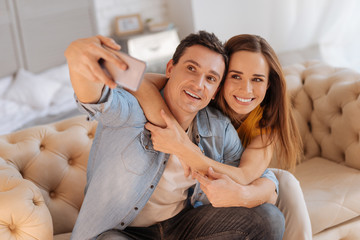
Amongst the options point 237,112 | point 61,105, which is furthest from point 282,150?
point 61,105

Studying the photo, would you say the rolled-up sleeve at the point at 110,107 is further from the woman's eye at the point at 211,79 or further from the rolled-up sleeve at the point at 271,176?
the rolled-up sleeve at the point at 271,176

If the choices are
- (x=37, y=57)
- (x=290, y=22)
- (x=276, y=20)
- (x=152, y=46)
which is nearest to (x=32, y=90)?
(x=37, y=57)

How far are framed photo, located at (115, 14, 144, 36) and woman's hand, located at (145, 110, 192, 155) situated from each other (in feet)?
10.2

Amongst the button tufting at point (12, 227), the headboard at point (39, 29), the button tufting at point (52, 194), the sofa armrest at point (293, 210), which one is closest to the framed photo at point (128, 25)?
the headboard at point (39, 29)

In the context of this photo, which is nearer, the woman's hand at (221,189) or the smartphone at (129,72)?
the smartphone at (129,72)

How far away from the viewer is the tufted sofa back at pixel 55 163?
69.0 inches

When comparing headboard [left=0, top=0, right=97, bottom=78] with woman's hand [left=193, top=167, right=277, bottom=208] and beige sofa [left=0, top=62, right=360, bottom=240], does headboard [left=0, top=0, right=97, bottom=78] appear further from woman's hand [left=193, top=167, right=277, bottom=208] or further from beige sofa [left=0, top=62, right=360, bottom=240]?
woman's hand [left=193, top=167, right=277, bottom=208]

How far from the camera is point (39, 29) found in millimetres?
3883

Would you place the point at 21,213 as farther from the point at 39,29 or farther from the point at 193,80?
the point at 39,29

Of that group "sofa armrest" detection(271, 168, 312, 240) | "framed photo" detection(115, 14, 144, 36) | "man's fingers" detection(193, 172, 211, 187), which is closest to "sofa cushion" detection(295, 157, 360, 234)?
"sofa armrest" detection(271, 168, 312, 240)

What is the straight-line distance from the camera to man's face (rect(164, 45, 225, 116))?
→ 1487mm

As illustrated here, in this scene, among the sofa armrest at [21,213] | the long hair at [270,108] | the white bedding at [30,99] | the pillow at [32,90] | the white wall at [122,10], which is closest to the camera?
the sofa armrest at [21,213]

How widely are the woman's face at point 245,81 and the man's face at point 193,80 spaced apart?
0.07 m

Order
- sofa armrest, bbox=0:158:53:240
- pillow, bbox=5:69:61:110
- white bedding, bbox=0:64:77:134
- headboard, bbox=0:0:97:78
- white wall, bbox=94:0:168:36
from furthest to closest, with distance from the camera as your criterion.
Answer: white wall, bbox=94:0:168:36 < headboard, bbox=0:0:97:78 < pillow, bbox=5:69:61:110 < white bedding, bbox=0:64:77:134 < sofa armrest, bbox=0:158:53:240
